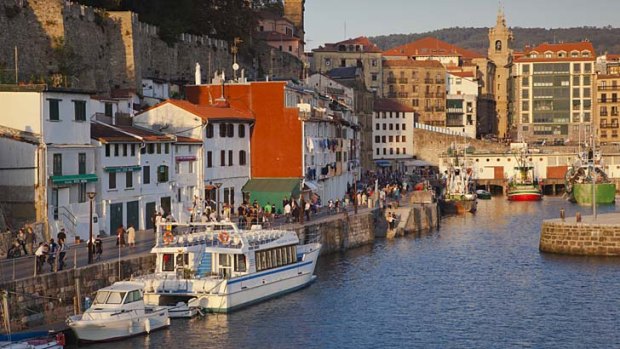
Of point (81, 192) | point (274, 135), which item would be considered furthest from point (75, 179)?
point (274, 135)

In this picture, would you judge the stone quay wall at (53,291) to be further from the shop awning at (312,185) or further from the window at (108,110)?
the shop awning at (312,185)

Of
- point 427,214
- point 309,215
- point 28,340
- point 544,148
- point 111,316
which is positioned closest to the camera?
point 28,340

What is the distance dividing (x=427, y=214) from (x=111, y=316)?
47.2 m

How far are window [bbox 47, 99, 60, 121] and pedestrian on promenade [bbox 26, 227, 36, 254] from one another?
18.9 feet

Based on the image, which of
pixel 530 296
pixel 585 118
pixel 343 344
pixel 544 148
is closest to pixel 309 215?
pixel 530 296

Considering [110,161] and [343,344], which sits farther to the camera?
[110,161]

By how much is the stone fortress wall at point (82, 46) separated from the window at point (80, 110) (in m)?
9.21

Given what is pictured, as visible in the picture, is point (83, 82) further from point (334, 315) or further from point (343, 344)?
point (343, 344)

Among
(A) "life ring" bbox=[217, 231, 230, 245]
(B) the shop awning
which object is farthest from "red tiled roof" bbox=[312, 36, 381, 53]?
(A) "life ring" bbox=[217, 231, 230, 245]

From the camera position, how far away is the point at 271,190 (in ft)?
236

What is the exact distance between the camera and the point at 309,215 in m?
68.8

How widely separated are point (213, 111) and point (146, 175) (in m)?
11.0

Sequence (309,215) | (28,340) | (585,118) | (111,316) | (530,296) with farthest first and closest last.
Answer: (585,118), (309,215), (530,296), (111,316), (28,340)

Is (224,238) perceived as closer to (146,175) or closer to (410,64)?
(146,175)
